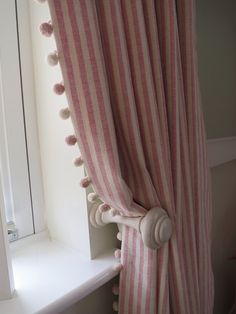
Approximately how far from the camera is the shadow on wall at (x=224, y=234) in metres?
1.24

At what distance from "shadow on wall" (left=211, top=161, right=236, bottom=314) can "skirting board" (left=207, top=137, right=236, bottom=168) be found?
0.05 m

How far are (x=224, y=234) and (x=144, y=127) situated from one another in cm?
95

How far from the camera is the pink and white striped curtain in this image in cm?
51

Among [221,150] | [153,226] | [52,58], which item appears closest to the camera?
[52,58]

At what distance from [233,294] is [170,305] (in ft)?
2.91

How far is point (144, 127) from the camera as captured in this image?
600mm

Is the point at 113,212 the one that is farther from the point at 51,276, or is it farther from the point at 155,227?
the point at 51,276

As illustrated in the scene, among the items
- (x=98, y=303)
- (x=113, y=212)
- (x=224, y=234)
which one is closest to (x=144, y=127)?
(x=113, y=212)

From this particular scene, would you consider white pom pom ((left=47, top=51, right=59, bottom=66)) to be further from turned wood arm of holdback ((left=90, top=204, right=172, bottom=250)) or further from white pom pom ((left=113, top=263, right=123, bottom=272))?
white pom pom ((left=113, top=263, right=123, bottom=272))

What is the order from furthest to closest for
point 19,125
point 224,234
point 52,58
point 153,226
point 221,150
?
1. point 224,234
2. point 221,150
3. point 19,125
4. point 153,226
5. point 52,58

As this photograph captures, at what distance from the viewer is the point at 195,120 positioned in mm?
709

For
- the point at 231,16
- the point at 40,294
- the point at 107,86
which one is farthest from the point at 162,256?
the point at 231,16

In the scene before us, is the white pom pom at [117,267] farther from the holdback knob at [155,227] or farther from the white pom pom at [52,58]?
the white pom pom at [52,58]

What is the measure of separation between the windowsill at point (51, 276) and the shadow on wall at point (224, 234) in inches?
25.6
